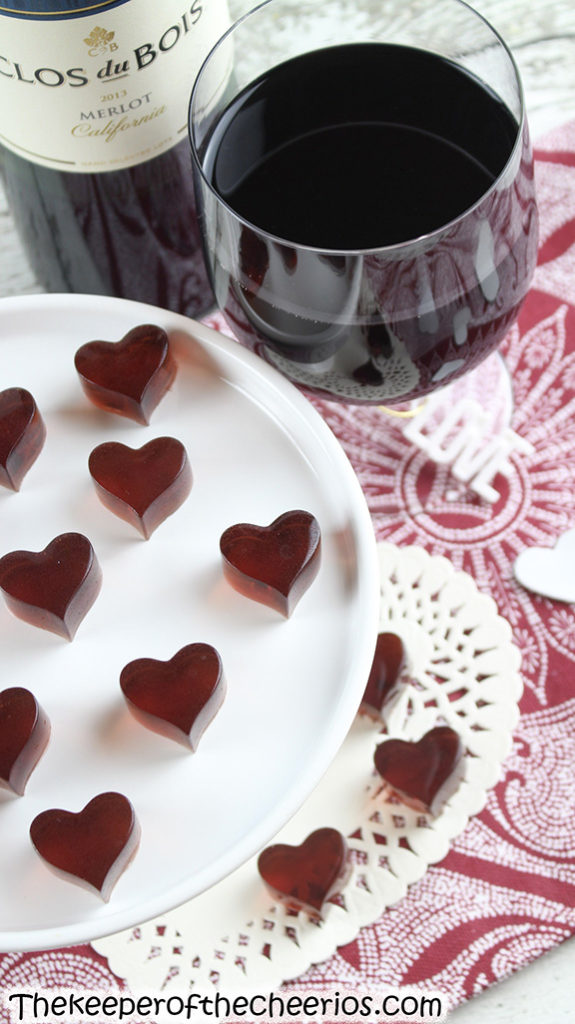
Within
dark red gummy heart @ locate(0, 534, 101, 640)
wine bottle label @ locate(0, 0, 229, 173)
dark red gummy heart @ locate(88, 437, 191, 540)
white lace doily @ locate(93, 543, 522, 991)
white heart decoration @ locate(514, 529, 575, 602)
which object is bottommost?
white lace doily @ locate(93, 543, 522, 991)

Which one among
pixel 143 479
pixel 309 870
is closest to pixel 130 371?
pixel 143 479

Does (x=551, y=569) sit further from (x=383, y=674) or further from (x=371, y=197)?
(x=371, y=197)

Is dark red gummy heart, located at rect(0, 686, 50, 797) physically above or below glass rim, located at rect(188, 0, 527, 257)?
below

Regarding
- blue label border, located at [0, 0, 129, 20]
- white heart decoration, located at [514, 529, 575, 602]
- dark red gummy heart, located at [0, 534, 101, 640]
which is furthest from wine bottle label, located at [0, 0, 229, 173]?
white heart decoration, located at [514, 529, 575, 602]

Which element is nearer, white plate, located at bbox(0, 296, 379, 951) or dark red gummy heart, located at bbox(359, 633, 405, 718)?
white plate, located at bbox(0, 296, 379, 951)

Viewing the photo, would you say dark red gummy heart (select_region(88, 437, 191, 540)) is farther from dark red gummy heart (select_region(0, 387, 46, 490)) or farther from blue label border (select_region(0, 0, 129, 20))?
blue label border (select_region(0, 0, 129, 20))

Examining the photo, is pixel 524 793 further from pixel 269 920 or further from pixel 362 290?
pixel 362 290

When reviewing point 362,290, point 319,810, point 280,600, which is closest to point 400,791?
point 319,810
